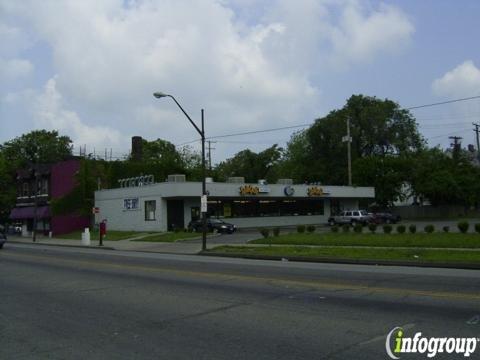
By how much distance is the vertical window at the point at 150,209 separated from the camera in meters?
47.6

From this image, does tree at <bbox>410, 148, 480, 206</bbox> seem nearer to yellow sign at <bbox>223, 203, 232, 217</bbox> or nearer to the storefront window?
the storefront window

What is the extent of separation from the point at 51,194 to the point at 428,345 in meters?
54.4

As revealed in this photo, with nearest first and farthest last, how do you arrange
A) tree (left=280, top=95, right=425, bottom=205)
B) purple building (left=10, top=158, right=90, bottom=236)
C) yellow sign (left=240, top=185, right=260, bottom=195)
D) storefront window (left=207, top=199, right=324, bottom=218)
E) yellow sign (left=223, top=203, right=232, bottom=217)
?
yellow sign (left=240, top=185, right=260, bottom=195)
storefront window (left=207, top=199, right=324, bottom=218)
yellow sign (left=223, top=203, right=232, bottom=217)
purple building (left=10, top=158, right=90, bottom=236)
tree (left=280, top=95, right=425, bottom=205)

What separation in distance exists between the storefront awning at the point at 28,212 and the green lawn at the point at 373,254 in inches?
1382

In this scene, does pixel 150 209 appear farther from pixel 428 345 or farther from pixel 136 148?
pixel 428 345

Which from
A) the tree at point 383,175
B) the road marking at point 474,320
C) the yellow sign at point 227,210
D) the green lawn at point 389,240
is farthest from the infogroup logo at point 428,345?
the tree at point 383,175

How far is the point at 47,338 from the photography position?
326 inches

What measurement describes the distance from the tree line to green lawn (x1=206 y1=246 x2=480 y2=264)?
35.2 metres

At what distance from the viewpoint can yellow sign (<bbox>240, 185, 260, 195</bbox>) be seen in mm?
50188

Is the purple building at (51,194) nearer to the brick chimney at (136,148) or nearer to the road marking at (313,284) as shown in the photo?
the brick chimney at (136,148)

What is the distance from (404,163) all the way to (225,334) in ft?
206

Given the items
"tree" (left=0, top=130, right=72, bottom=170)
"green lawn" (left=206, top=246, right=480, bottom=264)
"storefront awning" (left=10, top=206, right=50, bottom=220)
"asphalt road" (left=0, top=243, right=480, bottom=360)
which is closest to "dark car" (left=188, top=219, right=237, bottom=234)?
"green lawn" (left=206, top=246, right=480, bottom=264)

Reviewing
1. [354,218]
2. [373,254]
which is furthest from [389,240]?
[354,218]

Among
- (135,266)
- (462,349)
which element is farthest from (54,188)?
(462,349)
